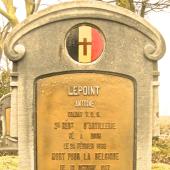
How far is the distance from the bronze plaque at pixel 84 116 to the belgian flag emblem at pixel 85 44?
0.20m

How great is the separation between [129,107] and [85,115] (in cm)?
50

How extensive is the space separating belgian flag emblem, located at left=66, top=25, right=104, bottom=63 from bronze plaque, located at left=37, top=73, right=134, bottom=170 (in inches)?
7.9

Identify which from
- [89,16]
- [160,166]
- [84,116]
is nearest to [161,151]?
[160,166]

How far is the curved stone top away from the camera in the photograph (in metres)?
5.76

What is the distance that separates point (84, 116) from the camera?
581 centimetres

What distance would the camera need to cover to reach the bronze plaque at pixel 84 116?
581 centimetres

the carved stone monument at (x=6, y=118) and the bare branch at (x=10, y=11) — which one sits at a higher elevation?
the bare branch at (x=10, y=11)

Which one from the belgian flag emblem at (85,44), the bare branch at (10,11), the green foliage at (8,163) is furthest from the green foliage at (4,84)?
the belgian flag emblem at (85,44)

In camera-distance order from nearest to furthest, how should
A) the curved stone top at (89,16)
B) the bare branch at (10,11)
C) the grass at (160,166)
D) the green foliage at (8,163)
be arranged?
the curved stone top at (89,16) → the grass at (160,166) → the green foliage at (8,163) → the bare branch at (10,11)

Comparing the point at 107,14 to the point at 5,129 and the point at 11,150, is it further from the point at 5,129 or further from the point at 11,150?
the point at 5,129

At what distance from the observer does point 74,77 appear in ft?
19.1

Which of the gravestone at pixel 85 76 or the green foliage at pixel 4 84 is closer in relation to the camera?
the gravestone at pixel 85 76

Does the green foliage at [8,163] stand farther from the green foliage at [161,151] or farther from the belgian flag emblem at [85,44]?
the belgian flag emblem at [85,44]

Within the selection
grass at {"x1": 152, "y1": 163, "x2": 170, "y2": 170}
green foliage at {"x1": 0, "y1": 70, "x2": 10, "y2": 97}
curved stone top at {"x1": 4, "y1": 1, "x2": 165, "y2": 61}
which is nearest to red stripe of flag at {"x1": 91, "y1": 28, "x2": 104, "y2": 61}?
curved stone top at {"x1": 4, "y1": 1, "x2": 165, "y2": 61}
